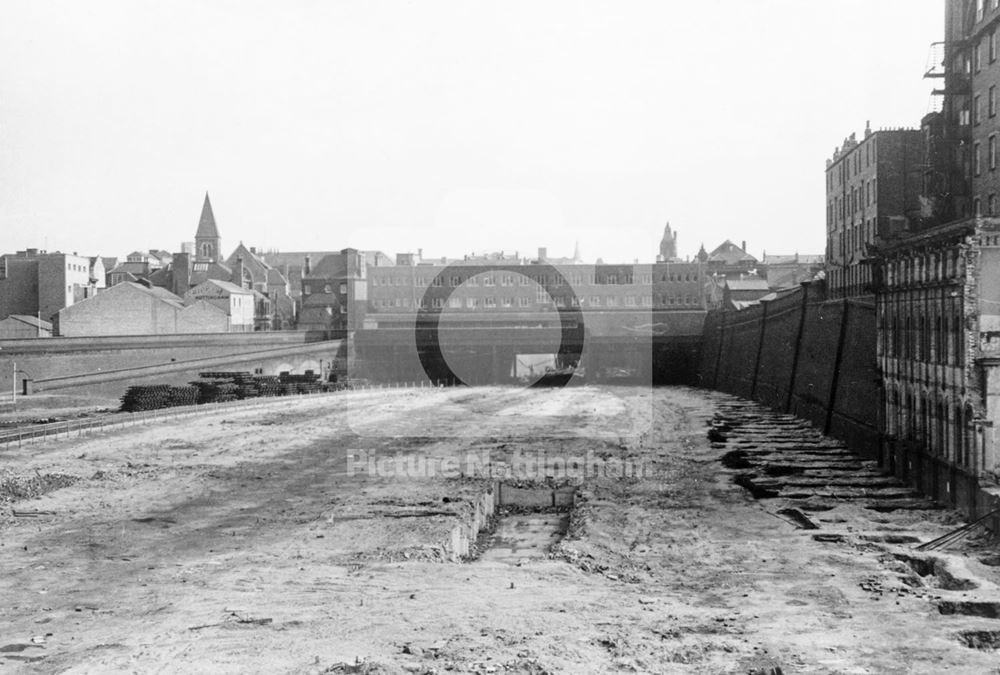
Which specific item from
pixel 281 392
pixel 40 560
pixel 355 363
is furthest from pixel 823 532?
pixel 355 363

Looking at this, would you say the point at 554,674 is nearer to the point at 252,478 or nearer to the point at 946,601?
the point at 946,601

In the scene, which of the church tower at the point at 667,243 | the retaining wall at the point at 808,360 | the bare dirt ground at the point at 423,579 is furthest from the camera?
the church tower at the point at 667,243

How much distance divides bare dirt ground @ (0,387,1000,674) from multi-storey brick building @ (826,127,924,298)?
2611 centimetres

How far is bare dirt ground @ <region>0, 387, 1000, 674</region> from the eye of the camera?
14602 millimetres

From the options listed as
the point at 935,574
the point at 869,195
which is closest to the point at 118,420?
the point at 935,574

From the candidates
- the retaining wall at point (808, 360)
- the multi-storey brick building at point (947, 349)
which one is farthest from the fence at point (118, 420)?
the multi-storey brick building at point (947, 349)

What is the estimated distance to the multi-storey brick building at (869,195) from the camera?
54.1 m

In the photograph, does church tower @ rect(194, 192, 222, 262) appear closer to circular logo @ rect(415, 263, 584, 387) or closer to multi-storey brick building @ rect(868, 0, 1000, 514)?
circular logo @ rect(415, 263, 584, 387)

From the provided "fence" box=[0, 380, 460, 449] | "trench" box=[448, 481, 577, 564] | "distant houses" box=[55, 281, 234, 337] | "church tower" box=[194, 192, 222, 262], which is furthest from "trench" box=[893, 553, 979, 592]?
"church tower" box=[194, 192, 222, 262]

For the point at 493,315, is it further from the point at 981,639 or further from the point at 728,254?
the point at 981,639

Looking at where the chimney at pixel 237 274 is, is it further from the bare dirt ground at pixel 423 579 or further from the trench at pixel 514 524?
the trench at pixel 514 524

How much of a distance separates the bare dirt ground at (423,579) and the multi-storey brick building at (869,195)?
26.1 metres

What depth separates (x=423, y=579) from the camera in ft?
62.5

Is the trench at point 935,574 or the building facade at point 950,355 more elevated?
the building facade at point 950,355
